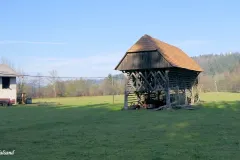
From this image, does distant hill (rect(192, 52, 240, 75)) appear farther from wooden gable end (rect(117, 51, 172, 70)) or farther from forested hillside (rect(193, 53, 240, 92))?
wooden gable end (rect(117, 51, 172, 70))

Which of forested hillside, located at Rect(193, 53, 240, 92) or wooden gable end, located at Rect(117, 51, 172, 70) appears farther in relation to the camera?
forested hillside, located at Rect(193, 53, 240, 92)

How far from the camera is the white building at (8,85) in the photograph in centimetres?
4197

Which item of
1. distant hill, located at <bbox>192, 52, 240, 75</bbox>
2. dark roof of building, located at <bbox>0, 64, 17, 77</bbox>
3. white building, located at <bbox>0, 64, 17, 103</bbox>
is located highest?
distant hill, located at <bbox>192, 52, 240, 75</bbox>

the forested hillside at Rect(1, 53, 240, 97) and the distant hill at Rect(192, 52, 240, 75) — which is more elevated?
the distant hill at Rect(192, 52, 240, 75)

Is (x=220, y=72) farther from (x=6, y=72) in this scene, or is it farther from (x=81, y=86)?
(x=6, y=72)

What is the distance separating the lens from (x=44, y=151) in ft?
32.5

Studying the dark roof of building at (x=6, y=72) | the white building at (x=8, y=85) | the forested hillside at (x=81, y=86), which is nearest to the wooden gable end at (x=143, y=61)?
the white building at (x=8, y=85)

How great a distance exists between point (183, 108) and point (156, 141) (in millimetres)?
18729

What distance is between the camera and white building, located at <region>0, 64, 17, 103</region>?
41969 mm

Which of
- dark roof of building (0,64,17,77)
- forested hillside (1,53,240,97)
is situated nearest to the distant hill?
forested hillside (1,53,240,97)

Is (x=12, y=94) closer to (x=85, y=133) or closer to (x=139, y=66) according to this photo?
(x=139, y=66)

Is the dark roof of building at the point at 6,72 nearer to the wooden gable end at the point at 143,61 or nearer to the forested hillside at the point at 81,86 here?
the wooden gable end at the point at 143,61

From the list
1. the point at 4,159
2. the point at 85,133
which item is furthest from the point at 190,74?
the point at 4,159

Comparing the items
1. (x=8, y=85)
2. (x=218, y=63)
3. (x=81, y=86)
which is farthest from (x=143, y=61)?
(x=218, y=63)
